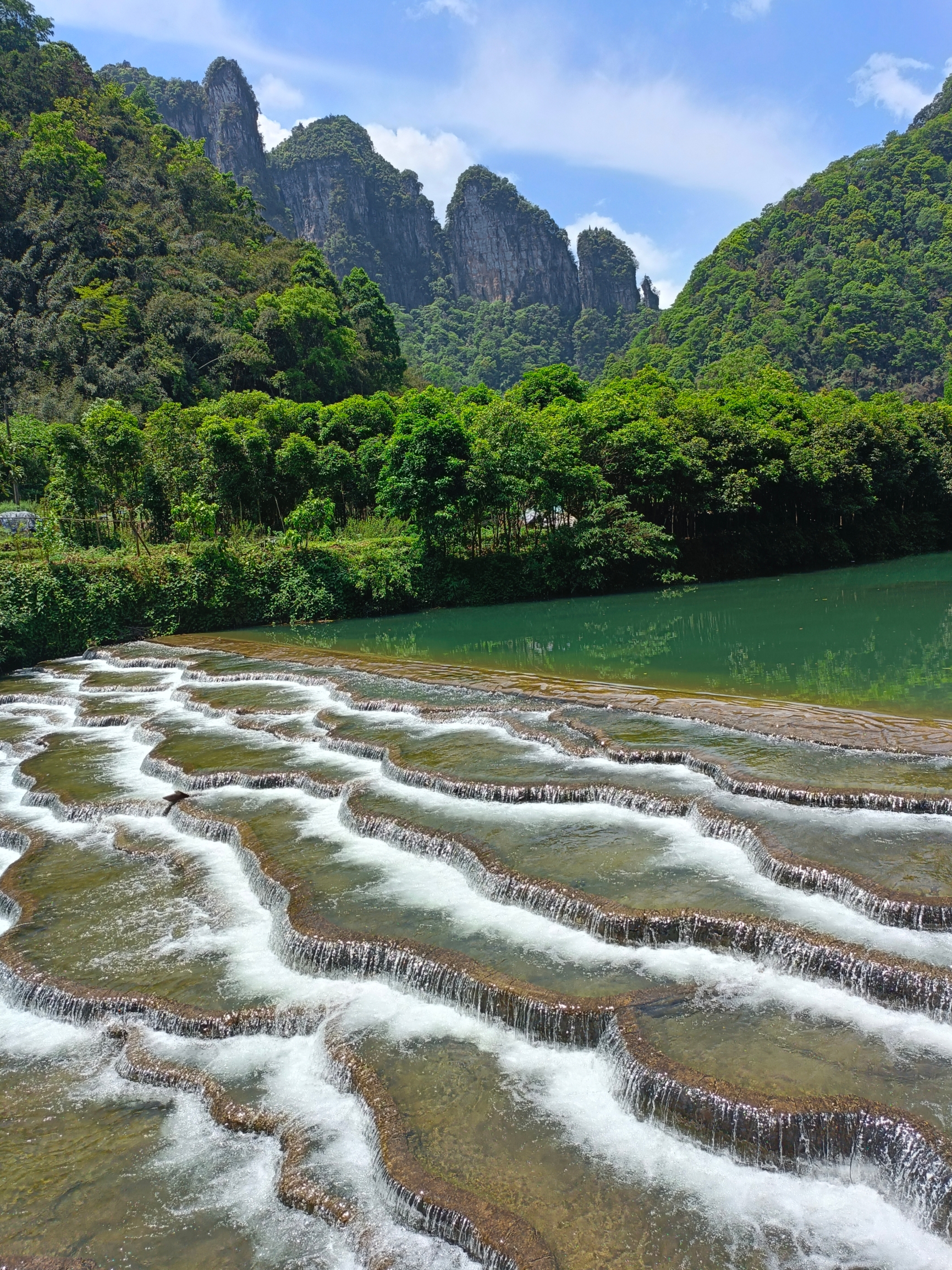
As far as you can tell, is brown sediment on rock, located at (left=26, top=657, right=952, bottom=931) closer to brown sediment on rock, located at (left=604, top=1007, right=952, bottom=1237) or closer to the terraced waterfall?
the terraced waterfall

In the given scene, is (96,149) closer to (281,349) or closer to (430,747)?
(281,349)

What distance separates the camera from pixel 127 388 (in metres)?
42.8

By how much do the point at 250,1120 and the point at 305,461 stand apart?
29.3m

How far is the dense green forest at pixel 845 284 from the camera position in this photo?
77312 mm

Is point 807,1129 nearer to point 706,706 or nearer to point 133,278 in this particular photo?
point 706,706

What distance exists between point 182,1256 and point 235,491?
30.1m

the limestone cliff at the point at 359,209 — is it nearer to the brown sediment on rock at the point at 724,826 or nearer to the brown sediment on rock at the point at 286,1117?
the brown sediment on rock at the point at 724,826

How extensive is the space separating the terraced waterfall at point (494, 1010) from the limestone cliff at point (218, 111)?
138212mm

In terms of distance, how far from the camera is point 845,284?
8225 cm

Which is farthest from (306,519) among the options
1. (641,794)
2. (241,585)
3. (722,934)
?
(722,934)

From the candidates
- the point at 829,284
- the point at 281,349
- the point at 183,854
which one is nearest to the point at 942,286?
the point at 829,284

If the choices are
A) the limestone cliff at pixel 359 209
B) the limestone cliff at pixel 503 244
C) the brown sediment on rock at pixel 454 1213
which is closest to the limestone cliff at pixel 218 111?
the limestone cliff at pixel 359 209

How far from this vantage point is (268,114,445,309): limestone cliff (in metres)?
143

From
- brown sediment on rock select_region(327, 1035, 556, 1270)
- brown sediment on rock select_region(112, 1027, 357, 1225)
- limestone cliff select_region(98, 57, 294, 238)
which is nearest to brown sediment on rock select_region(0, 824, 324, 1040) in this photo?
brown sediment on rock select_region(112, 1027, 357, 1225)
